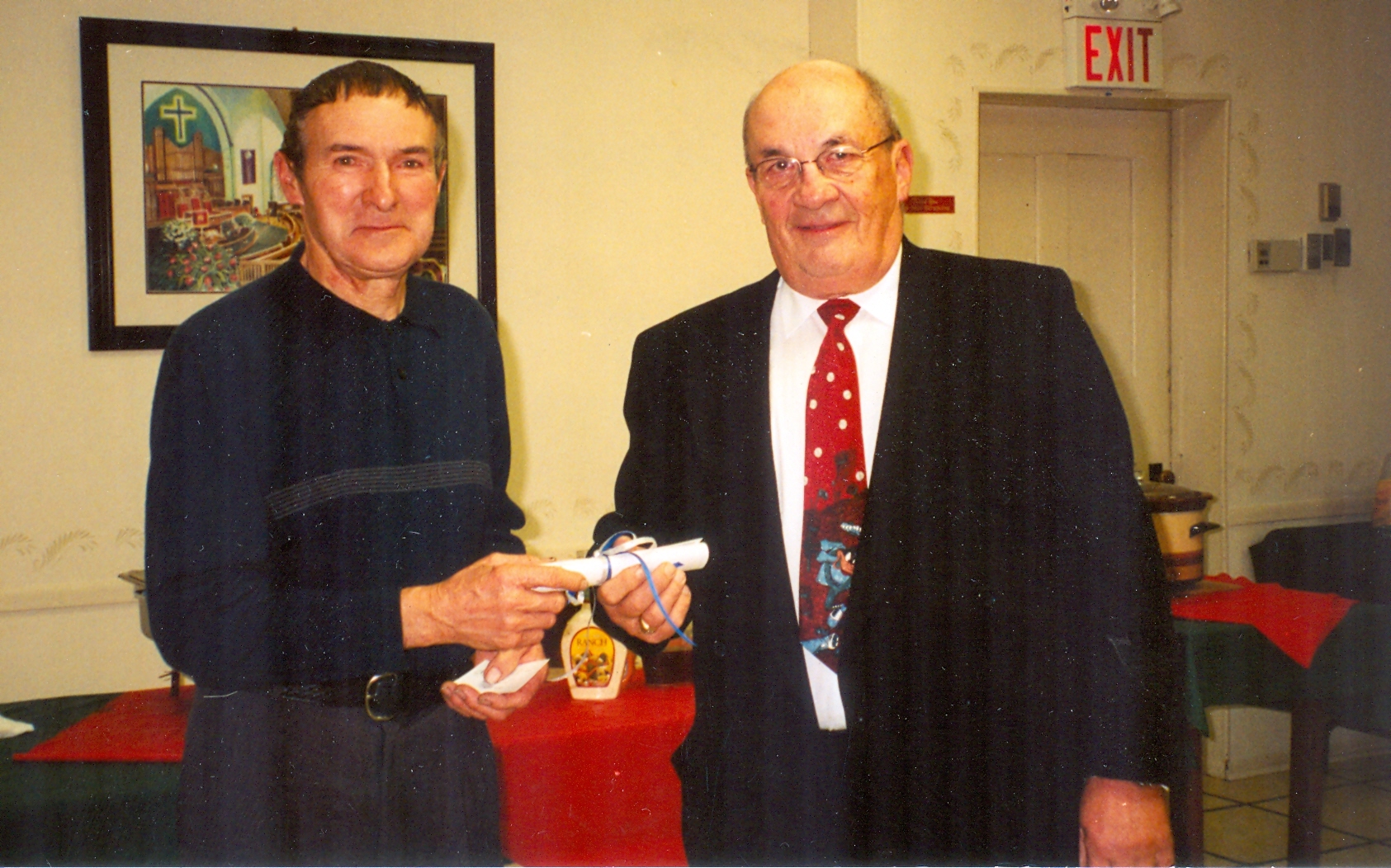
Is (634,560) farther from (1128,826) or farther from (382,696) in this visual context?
(1128,826)

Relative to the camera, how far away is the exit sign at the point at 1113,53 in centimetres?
193

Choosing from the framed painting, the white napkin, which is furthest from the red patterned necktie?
the white napkin

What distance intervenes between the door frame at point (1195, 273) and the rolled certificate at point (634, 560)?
1.21m

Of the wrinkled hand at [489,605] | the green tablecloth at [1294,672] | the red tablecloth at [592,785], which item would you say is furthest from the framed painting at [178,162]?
the green tablecloth at [1294,672]

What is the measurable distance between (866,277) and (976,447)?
29cm

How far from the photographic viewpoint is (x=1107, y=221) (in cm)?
213

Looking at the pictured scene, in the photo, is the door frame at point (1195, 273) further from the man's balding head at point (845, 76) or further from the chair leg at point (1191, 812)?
the man's balding head at point (845, 76)

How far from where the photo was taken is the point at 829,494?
133cm

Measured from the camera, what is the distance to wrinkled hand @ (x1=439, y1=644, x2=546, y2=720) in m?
1.26

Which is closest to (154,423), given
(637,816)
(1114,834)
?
(637,816)

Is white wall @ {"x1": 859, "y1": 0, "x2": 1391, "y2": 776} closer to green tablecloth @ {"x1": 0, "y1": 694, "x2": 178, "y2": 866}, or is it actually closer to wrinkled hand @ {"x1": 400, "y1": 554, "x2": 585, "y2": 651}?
wrinkled hand @ {"x1": 400, "y1": 554, "x2": 585, "y2": 651}

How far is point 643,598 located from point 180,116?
0.97 metres

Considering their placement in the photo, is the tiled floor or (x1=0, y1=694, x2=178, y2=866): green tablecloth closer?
(x1=0, y1=694, x2=178, y2=866): green tablecloth

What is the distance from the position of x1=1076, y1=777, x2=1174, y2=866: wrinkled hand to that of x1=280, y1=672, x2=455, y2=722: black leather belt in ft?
2.82
